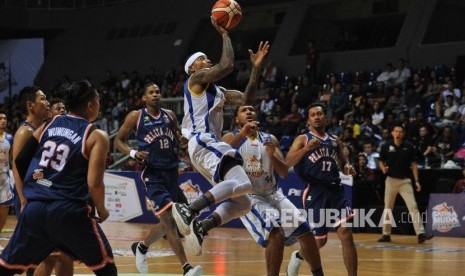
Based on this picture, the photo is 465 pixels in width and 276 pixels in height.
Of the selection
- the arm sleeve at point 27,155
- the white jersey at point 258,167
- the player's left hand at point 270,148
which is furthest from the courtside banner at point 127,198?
the arm sleeve at point 27,155

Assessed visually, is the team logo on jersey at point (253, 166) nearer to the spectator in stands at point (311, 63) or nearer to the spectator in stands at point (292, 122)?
the spectator in stands at point (292, 122)

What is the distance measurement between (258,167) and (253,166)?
5 centimetres

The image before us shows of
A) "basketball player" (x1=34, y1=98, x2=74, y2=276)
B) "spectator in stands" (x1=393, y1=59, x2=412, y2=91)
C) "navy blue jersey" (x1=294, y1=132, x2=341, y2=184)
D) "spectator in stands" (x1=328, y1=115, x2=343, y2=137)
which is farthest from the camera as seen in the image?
"spectator in stands" (x1=393, y1=59, x2=412, y2=91)

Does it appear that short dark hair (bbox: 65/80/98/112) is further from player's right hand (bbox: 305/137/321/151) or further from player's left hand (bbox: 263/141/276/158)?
player's right hand (bbox: 305/137/321/151)

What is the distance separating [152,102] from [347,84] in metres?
14.4

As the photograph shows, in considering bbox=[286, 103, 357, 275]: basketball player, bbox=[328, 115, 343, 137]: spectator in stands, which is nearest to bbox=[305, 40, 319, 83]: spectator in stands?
bbox=[328, 115, 343, 137]: spectator in stands

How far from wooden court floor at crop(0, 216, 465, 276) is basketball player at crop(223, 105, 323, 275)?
58.1 inches

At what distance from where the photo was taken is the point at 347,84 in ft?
80.9

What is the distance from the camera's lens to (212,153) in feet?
27.5

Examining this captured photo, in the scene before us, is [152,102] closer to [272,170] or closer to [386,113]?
[272,170]

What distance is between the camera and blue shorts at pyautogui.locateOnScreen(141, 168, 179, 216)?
410 inches

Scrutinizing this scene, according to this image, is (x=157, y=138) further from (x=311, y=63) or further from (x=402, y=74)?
(x=311, y=63)

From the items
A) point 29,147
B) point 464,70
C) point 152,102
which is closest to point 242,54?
point 464,70

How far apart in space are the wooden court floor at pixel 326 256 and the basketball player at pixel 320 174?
1.40 meters
